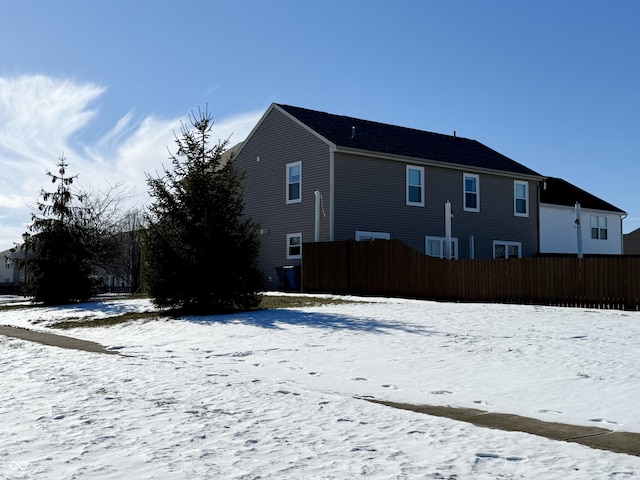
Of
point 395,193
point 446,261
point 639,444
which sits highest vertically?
point 395,193

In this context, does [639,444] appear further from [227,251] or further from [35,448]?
[227,251]

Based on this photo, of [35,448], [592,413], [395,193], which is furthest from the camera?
[395,193]

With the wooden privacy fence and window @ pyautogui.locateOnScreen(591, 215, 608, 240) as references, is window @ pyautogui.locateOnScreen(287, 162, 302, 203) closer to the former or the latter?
the wooden privacy fence

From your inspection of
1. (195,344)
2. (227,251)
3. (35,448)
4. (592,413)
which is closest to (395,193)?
(227,251)

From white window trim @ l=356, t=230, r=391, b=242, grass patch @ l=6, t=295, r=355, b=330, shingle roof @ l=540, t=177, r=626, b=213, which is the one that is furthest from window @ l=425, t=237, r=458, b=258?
grass patch @ l=6, t=295, r=355, b=330

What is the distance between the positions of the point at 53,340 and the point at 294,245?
1634 centimetres

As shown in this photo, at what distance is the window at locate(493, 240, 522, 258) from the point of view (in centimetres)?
3473

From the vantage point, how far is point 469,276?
22.0 metres

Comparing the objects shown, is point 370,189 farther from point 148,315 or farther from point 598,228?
point 598,228

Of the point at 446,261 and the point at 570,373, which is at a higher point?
the point at 446,261

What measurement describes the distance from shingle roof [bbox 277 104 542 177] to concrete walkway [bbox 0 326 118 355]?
1501cm

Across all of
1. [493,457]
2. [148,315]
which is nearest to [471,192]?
[148,315]

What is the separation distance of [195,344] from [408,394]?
6360mm

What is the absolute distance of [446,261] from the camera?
22.6 metres
